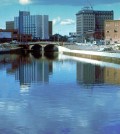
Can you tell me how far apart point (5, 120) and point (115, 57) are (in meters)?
37.1

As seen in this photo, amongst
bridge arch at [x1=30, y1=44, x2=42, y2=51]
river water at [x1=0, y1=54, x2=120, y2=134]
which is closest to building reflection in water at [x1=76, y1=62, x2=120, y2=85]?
river water at [x1=0, y1=54, x2=120, y2=134]

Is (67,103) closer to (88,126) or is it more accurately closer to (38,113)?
(38,113)

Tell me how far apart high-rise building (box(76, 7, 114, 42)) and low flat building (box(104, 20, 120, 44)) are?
2784 cm

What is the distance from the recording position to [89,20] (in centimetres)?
15375

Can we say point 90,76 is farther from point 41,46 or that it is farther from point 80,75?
point 41,46

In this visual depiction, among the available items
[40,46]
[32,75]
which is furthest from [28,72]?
[40,46]

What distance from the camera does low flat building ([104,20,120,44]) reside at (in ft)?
388

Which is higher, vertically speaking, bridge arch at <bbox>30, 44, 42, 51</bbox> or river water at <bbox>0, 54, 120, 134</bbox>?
river water at <bbox>0, 54, 120, 134</bbox>

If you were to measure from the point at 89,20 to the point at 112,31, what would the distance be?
114ft

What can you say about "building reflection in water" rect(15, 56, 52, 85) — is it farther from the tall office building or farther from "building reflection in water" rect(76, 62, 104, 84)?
the tall office building

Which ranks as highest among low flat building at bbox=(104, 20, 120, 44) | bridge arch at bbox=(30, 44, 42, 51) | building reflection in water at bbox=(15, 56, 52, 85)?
low flat building at bbox=(104, 20, 120, 44)

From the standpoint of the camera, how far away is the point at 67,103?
64.2 feet

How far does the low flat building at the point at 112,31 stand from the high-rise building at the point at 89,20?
27.8 m

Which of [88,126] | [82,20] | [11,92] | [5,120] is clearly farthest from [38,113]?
[82,20]
